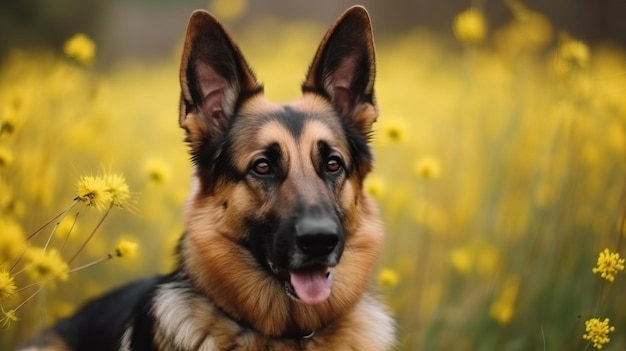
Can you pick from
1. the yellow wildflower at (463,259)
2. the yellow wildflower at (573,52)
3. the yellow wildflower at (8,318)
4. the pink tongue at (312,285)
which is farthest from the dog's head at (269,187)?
the yellow wildflower at (463,259)

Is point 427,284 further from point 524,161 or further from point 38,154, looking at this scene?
point 38,154

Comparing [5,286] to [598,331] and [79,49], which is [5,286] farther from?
[598,331]

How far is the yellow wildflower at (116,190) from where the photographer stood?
296 centimetres

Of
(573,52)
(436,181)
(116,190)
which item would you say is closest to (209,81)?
(116,190)

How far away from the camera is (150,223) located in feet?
22.4

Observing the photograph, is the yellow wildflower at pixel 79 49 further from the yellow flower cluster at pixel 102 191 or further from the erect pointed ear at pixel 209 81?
the yellow flower cluster at pixel 102 191

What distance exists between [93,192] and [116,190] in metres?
0.11

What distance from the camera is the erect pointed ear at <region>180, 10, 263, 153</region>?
3.56m

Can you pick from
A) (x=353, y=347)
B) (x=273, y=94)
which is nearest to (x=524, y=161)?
(x=353, y=347)

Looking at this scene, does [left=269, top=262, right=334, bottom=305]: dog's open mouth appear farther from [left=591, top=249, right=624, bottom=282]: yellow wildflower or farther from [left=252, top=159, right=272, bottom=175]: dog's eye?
[left=591, top=249, right=624, bottom=282]: yellow wildflower

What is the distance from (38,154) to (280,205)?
229 centimetres

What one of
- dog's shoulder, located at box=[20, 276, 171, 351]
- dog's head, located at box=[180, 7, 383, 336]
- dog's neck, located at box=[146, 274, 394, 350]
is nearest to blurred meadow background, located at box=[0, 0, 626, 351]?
dog's shoulder, located at box=[20, 276, 171, 351]

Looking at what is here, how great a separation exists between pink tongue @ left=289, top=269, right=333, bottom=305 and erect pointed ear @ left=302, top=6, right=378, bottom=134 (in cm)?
103

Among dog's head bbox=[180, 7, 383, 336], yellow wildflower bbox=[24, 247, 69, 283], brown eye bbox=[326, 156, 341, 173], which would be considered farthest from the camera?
brown eye bbox=[326, 156, 341, 173]
